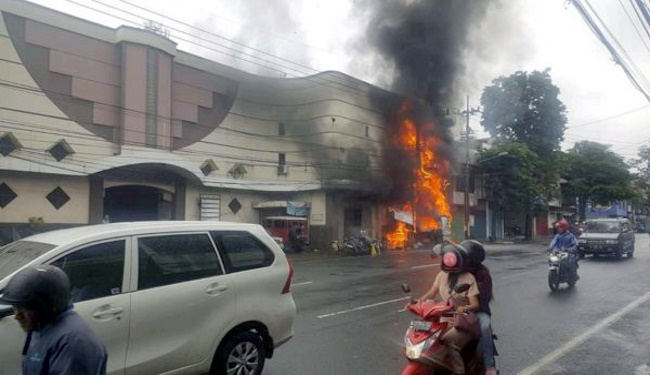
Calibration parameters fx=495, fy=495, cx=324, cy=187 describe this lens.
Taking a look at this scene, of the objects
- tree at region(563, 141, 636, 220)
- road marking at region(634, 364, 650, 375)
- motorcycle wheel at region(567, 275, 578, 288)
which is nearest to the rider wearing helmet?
road marking at region(634, 364, 650, 375)

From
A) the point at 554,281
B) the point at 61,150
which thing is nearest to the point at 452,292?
the point at 554,281

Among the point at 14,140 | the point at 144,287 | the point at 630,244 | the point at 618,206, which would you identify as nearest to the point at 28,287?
the point at 144,287

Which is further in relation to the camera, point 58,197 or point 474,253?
point 58,197

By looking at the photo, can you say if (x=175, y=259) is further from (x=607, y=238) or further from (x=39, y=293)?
(x=607, y=238)

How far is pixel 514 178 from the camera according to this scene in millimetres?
37844

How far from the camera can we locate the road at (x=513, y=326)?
5.70 metres

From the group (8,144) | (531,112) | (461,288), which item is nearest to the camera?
(461,288)

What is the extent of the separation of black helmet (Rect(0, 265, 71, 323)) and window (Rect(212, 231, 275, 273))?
262 centimetres

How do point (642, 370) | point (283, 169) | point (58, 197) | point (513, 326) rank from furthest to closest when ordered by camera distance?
point (283, 169), point (58, 197), point (513, 326), point (642, 370)

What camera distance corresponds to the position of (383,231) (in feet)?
103

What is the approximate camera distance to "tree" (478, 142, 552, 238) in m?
37.5

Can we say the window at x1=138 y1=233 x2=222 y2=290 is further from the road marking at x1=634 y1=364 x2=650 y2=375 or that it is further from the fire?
the fire

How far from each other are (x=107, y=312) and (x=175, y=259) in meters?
0.76

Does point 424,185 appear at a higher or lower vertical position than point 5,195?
higher
